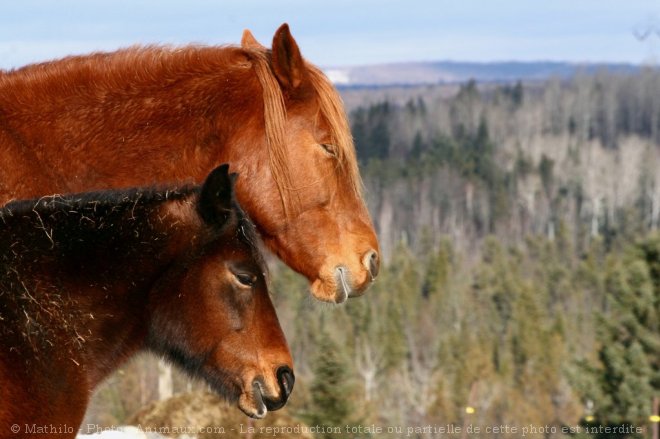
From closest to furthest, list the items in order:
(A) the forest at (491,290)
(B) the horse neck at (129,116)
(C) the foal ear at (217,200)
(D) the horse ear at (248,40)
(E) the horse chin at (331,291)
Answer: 1. (C) the foal ear at (217,200)
2. (B) the horse neck at (129,116)
3. (E) the horse chin at (331,291)
4. (D) the horse ear at (248,40)
5. (A) the forest at (491,290)

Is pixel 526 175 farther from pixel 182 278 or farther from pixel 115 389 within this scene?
pixel 182 278

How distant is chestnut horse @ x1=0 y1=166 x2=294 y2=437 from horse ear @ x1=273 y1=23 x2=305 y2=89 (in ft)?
3.82

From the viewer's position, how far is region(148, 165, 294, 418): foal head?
15.5 feet

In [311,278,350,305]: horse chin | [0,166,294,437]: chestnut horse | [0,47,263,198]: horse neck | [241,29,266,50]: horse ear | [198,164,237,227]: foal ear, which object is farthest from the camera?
[241,29,266,50]: horse ear

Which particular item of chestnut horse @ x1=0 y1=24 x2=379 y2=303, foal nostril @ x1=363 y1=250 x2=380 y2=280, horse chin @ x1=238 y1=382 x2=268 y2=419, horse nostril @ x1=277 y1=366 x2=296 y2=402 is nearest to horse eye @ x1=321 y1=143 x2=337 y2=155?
chestnut horse @ x1=0 y1=24 x2=379 y2=303

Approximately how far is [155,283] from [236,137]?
123cm

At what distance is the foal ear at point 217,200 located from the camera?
15.5 ft

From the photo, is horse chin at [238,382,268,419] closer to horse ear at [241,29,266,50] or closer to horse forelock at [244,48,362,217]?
horse forelock at [244,48,362,217]

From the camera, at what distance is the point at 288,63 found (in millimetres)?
5711

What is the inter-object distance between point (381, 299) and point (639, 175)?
161ft

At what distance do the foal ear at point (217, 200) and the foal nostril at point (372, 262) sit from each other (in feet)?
3.78

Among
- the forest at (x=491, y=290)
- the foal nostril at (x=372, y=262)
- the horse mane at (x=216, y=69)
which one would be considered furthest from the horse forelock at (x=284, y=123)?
the forest at (x=491, y=290)

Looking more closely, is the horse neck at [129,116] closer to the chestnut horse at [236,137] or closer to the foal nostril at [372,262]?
the chestnut horse at [236,137]

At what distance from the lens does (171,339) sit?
4797mm
